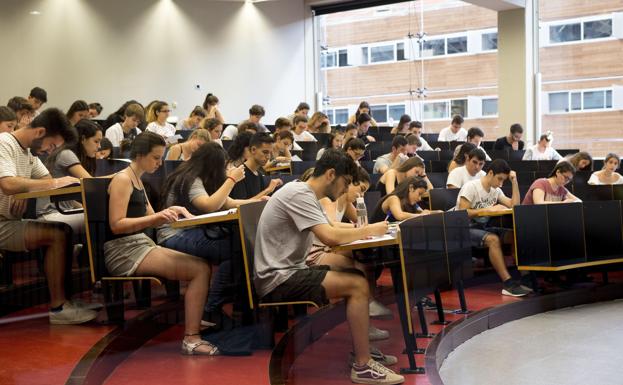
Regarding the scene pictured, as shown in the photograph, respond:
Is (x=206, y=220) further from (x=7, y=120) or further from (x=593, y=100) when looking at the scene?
(x=593, y=100)

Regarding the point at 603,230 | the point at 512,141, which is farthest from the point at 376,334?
the point at 512,141

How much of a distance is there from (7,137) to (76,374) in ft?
4.25

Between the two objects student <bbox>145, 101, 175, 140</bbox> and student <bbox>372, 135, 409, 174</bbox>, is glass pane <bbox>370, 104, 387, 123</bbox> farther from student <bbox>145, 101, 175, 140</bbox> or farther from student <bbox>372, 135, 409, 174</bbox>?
student <bbox>372, 135, 409, 174</bbox>

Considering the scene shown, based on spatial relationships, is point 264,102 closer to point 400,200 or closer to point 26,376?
point 400,200

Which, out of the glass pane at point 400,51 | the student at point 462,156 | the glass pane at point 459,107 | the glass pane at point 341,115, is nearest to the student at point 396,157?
the student at point 462,156

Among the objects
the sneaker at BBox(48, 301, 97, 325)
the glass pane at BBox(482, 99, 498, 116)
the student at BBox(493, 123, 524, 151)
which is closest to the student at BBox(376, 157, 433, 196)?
the sneaker at BBox(48, 301, 97, 325)

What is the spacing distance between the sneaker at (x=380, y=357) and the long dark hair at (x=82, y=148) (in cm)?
159

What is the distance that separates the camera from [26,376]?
9.25 ft

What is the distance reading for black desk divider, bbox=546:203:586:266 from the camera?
235 inches

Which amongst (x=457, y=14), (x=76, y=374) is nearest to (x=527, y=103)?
(x=457, y=14)

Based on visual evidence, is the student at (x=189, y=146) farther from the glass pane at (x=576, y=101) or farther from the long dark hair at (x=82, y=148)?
the glass pane at (x=576, y=101)

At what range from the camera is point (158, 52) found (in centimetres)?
1269

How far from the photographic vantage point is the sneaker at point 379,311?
3.58 metres

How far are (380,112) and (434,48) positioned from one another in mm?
1625
